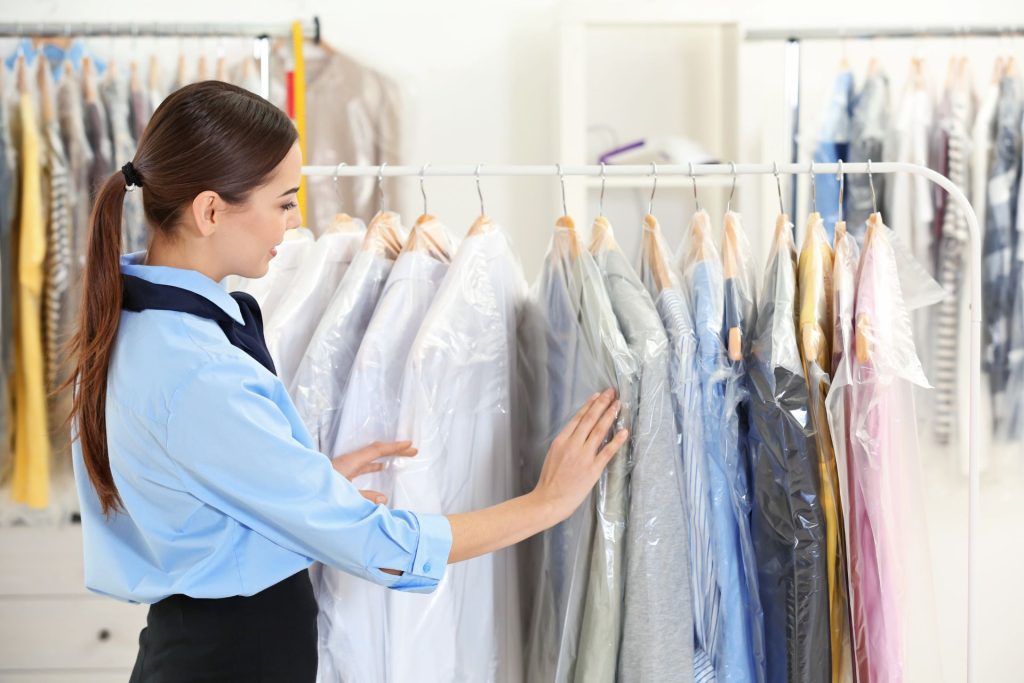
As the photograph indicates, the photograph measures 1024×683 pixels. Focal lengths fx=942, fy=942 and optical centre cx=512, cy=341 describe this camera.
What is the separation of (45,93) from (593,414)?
1.85 m

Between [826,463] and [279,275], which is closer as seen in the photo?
[826,463]

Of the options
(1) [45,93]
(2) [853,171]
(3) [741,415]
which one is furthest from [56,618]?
(2) [853,171]

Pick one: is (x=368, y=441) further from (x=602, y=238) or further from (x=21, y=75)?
(x=21, y=75)

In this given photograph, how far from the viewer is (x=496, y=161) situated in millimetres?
2664

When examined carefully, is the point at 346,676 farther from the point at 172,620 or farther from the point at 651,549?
the point at 651,549

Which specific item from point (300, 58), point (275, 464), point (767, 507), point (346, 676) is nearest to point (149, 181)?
point (275, 464)

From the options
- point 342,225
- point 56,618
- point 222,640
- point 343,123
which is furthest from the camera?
point 56,618

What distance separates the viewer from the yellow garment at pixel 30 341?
2256mm

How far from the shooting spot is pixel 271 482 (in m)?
0.96

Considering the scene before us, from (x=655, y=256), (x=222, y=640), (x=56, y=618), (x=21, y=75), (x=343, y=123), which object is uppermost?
(x=21, y=75)

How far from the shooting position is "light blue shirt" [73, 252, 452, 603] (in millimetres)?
949

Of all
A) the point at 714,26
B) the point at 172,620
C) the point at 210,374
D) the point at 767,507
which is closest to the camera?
the point at 210,374

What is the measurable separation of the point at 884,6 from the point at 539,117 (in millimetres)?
1005

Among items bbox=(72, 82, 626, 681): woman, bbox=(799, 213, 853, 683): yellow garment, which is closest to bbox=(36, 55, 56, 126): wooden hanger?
bbox=(72, 82, 626, 681): woman
